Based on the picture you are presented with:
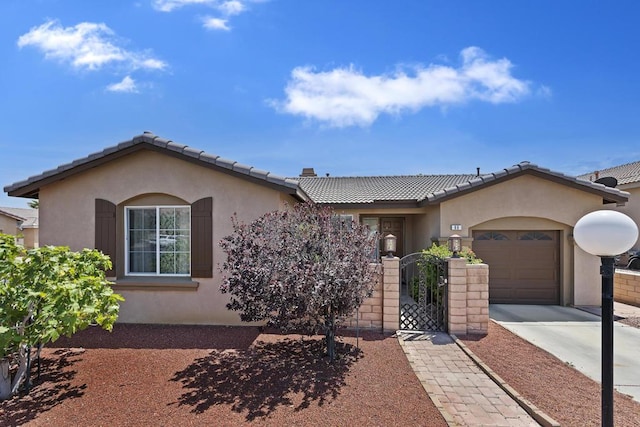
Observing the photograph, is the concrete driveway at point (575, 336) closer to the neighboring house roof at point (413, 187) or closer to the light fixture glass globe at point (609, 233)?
the light fixture glass globe at point (609, 233)

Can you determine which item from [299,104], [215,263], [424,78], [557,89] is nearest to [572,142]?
[557,89]

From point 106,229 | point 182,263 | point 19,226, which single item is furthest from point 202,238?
point 19,226

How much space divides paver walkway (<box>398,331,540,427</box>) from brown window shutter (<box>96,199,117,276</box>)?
7493mm

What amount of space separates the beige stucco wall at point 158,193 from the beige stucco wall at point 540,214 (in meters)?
6.60

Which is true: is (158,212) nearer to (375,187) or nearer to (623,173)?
(375,187)

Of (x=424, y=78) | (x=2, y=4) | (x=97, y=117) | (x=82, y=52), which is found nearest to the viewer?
(x=2, y=4)

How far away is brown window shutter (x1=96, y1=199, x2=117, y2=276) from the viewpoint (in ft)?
26.6

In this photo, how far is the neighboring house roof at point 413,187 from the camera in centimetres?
1030

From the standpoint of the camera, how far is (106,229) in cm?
812

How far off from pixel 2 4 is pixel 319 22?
760 centimetres

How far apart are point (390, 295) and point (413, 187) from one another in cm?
895

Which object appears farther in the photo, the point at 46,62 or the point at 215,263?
the point at 46,62

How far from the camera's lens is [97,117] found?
39.0 feet

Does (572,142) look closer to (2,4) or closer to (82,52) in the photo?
(82,52)
